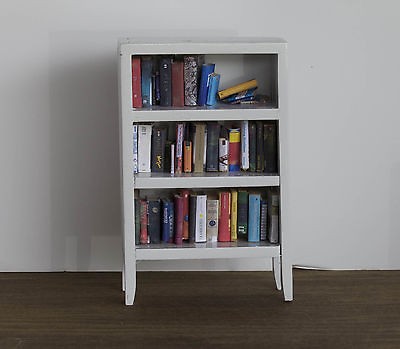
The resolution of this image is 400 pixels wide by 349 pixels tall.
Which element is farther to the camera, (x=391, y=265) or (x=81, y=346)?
(x=391, y=265)

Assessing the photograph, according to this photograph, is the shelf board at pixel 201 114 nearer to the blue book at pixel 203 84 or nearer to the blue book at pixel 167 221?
the blue book at pixel 203 84

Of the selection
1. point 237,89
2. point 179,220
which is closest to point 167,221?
point 179,220

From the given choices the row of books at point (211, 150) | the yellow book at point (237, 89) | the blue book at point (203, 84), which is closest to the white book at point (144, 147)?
the row of books at point (211, 150)

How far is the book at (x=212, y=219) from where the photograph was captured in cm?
321

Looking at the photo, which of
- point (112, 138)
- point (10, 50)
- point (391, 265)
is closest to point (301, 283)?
point (391, 265)

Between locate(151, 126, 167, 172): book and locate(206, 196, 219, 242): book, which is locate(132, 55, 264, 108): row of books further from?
locate(206, 196, 219, 242): book

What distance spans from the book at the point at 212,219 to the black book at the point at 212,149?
0.13 metres

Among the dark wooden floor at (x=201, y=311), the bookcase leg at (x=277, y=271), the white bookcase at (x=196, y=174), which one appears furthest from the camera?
the bookcase leg at (x=277, y=271)

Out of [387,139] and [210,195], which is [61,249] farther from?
[387,139]

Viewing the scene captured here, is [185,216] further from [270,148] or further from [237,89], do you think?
[237,89]

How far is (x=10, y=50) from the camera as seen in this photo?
347 centimetres

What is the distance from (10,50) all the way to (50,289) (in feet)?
3.33

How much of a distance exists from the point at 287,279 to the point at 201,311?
1.20ft

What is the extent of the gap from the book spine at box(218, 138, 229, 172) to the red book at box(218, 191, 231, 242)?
102mm
